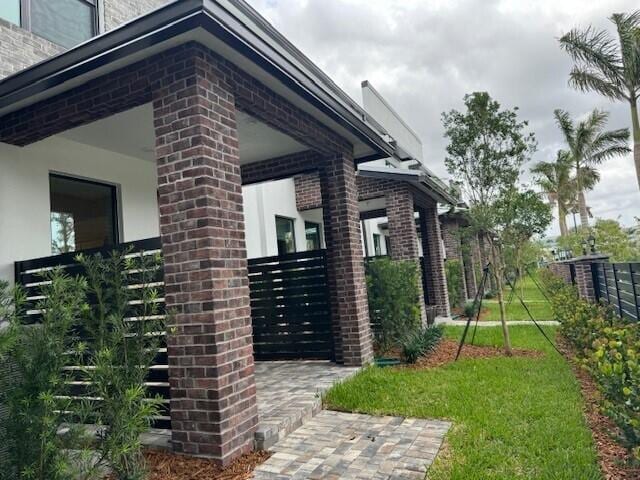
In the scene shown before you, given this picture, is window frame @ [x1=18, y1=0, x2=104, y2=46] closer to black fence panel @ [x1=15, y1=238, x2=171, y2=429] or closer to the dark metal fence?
black fence panel @ [x1=15, y1=238, x2=171, y2=429]

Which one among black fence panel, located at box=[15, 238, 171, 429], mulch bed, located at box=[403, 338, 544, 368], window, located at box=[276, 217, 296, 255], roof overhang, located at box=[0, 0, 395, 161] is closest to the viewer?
roof overhang, located at box=[0, 0, 395, 161]

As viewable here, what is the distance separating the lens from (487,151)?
7.02 metres

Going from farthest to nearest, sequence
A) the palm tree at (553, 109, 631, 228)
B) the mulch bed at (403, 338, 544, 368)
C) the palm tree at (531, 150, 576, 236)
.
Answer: the palm tree at (531, 150, 576, 236) < the palm tree at (553, 109, 631, 228) < the mulch bed at (403, 338, 544, 368)

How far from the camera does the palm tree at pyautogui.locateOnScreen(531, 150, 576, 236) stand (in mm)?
27625

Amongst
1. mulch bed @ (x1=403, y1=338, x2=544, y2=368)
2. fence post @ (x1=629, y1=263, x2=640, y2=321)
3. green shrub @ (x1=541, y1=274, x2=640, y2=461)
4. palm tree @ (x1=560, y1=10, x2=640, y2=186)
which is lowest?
mulch bed @ (x1=403, y1=338, x2=544, y2=368)

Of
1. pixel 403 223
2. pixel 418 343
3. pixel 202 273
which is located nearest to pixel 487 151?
pixel 418 343

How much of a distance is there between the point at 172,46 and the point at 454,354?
19.8 feet

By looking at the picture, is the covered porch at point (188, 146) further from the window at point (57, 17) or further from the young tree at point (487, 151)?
the young tree at point (487, 151)

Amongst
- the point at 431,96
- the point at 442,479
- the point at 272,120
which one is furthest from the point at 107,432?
the point at 431,96

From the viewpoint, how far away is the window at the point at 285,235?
11179 mm

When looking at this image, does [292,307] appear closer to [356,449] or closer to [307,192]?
[356,449]

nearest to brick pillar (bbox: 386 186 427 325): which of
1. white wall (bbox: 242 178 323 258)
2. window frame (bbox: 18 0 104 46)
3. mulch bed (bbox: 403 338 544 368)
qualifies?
white wall (bbox: 242 178 323 258)

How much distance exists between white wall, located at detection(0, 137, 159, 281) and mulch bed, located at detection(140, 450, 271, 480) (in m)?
2.81

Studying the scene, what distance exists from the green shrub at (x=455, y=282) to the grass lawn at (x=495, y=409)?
6958mm
